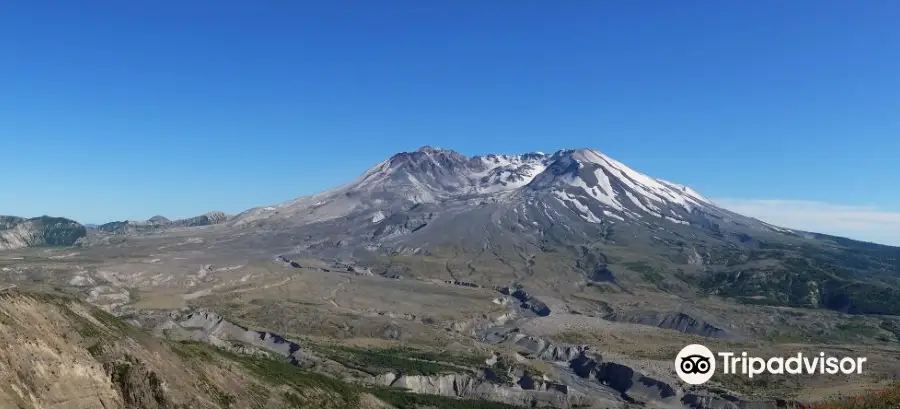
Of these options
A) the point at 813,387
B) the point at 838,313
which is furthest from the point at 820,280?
the point at 813,387

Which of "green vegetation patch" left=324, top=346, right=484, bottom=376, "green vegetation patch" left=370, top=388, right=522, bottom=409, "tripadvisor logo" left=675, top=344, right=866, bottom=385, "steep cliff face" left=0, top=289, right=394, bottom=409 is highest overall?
"steep cliff face" left=0, top=289, right=394, bottom=409

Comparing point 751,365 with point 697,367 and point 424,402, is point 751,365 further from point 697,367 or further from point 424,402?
point 424,402

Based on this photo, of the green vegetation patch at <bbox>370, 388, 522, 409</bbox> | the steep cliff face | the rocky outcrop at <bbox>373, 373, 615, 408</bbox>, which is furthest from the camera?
the rocky outcrop at <bbox>373, 373, 615, 408</bbox>

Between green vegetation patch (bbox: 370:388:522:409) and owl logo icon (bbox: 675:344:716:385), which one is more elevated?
owl logo icon (bbox: 675:344:716:385)

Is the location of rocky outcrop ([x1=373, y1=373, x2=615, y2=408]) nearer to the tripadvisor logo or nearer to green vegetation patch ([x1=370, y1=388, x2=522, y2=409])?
green vegetation patch ([x1=370, y1=388, x2=522, y2=409])

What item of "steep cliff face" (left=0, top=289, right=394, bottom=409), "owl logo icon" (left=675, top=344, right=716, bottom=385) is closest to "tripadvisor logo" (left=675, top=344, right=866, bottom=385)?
"owl logo icon" (left=675, top=344, right=716, bottom=385)

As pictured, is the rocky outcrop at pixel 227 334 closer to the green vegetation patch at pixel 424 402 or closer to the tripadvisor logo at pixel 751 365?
the green vegetation patch at pixel 424 402

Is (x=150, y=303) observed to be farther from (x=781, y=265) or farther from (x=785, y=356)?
(x=781, y=265)

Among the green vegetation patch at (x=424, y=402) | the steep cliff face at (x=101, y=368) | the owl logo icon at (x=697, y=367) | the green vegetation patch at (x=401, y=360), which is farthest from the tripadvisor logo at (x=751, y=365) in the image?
the steep cliff face at (x=101, y=368)
